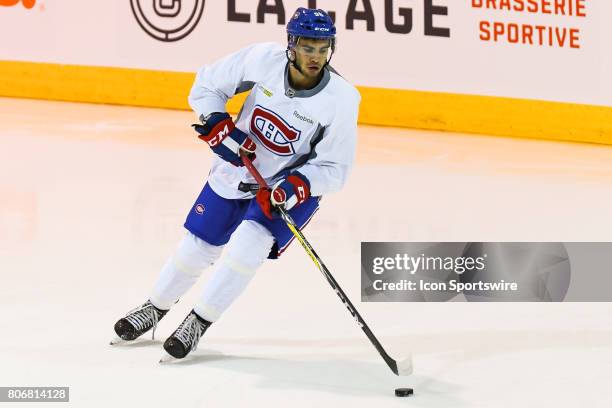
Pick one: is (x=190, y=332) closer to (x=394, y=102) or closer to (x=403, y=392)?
(x=403, y=392)

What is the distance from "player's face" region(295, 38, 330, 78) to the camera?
365cm

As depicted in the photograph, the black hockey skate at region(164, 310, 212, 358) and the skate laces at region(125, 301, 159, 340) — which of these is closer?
the black hockey skate at region(164, 310, 212, 358)

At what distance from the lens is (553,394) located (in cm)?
344

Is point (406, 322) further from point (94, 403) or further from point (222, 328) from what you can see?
point (94, 403)

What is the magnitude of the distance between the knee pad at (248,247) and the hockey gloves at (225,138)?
0.77 feet

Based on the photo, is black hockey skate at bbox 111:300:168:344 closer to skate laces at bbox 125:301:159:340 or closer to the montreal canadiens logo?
skate laces at bbox 125:301:159:340

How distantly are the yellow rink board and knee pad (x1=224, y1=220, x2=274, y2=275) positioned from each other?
4940 millimetres

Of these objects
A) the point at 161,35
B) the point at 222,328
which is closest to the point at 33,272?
the point at 222,328

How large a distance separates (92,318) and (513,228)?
2.49 meters

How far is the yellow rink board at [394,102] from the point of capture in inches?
331

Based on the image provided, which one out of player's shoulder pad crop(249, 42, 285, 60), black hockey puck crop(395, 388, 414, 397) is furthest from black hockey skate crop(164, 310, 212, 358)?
player's shoulder pad crop(249, 42, 285, 60)

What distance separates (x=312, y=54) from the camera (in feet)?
12.0

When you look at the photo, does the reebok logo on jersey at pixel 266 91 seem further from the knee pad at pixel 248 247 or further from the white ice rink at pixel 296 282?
the white ice rink at pixel 296 282

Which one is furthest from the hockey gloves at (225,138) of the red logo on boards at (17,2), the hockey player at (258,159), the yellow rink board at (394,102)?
the red logo on boards at (17,2)
